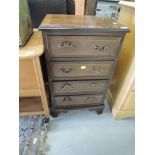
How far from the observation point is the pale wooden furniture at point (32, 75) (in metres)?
0.89

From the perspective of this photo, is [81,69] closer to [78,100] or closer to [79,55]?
[79,55]

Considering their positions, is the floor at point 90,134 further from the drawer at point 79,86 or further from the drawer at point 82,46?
the drawer at point 82,46

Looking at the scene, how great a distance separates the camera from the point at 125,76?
1.29 meters

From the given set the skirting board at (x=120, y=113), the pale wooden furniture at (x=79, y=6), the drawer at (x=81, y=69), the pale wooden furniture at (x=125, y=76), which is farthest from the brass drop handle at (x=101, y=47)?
the pale wooden furniture at (x=79, y=6)

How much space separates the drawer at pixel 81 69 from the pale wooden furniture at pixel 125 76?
20 centimetres

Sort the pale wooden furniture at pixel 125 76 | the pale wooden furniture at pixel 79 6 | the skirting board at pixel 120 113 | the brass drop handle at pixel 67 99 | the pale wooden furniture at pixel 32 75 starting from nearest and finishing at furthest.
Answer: the pale wooden furniture at pixel 32 75 → the pale wooden furniture at pixel 125 76 → the brass drop handle at pixel 67 99 → the skirting board at pixel 120 113 → the pale wooden furniture at pixel 79 6

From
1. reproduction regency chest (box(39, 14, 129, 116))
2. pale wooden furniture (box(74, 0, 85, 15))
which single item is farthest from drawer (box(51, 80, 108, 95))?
pale wooden furniture (box(74, 0, 85, 15))

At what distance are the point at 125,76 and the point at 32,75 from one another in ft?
2.59

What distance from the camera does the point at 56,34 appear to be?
882 millimetres

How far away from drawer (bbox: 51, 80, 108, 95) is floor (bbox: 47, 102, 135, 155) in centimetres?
36
